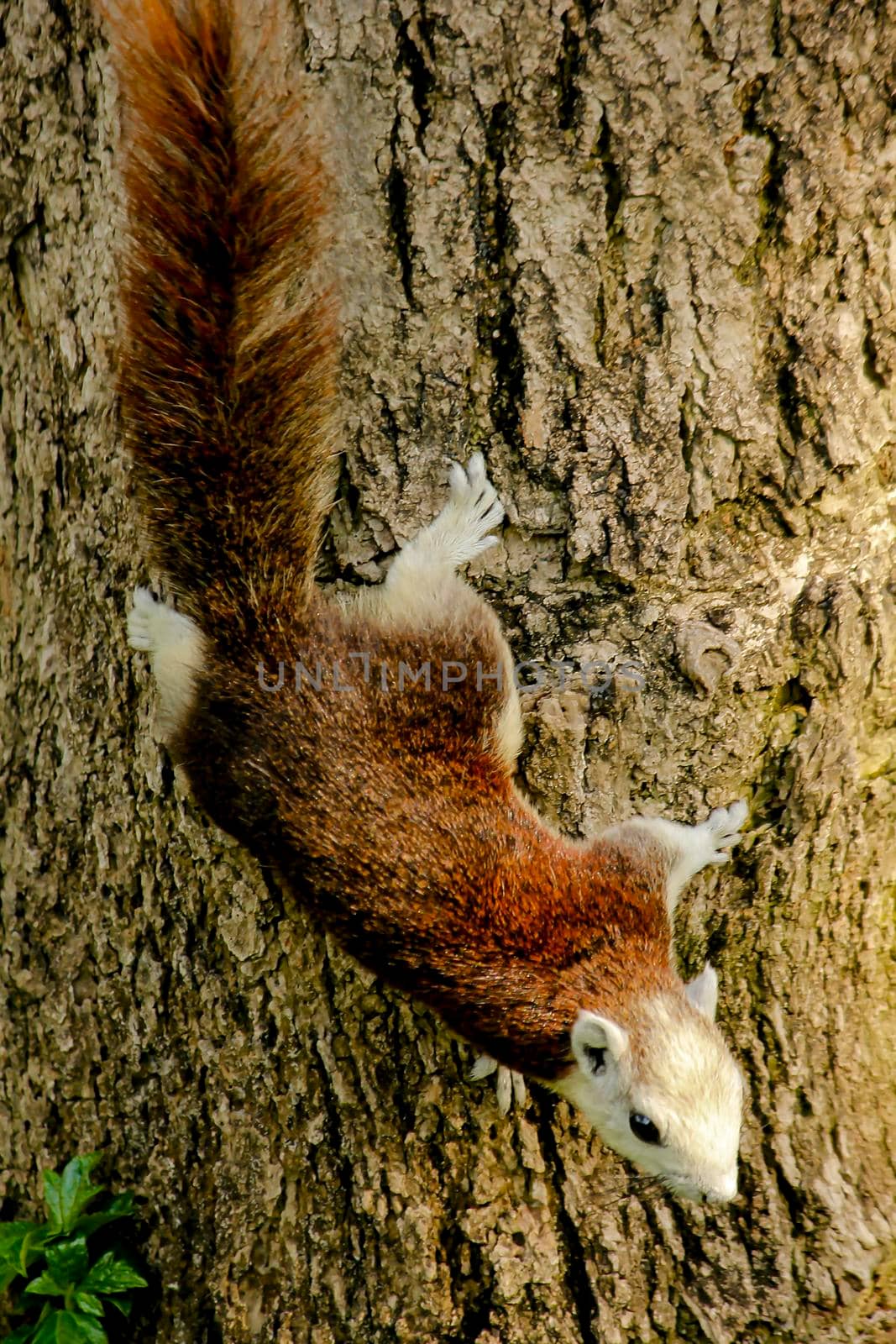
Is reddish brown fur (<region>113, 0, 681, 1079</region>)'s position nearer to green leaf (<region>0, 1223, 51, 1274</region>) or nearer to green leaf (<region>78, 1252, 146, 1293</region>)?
green leaf (<region>78, 1252, 146, 1293</region>)

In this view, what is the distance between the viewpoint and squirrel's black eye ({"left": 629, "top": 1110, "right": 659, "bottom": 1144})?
6.47 feet

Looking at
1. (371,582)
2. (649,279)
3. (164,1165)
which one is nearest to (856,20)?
(649,279)

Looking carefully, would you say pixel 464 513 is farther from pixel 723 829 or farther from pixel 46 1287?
pixel 46 1287

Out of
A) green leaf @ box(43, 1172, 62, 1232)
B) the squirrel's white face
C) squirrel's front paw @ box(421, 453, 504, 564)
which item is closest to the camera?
the squirrel's white face

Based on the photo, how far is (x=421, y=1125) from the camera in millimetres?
2131

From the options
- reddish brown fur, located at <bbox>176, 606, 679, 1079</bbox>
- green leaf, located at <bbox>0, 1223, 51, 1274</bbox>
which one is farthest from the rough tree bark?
green leaf, located at <bbox>0, 1223, 51, 1274</bbox>

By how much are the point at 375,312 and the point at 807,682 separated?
43.4 inches

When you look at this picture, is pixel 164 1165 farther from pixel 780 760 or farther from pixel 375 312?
pixel 375 312

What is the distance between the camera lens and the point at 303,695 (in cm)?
→ 204

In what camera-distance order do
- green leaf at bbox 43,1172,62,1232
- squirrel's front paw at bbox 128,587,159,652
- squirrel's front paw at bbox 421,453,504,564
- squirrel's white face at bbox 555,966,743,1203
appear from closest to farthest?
squirrel's white face at bbox 555,966,743,1203 < squirrel's front paw at bbox 421,453,504,564 < squirrel's front paw at bbox 128,587,159,652 < green leaf at bbox 43,1172,62,1232

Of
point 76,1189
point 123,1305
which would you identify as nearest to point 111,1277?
point 123,1305

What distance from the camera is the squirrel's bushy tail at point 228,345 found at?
6.42 feet

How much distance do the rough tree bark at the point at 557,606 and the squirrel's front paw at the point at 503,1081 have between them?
0.02m

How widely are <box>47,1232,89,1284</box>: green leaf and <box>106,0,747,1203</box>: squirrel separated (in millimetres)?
950
